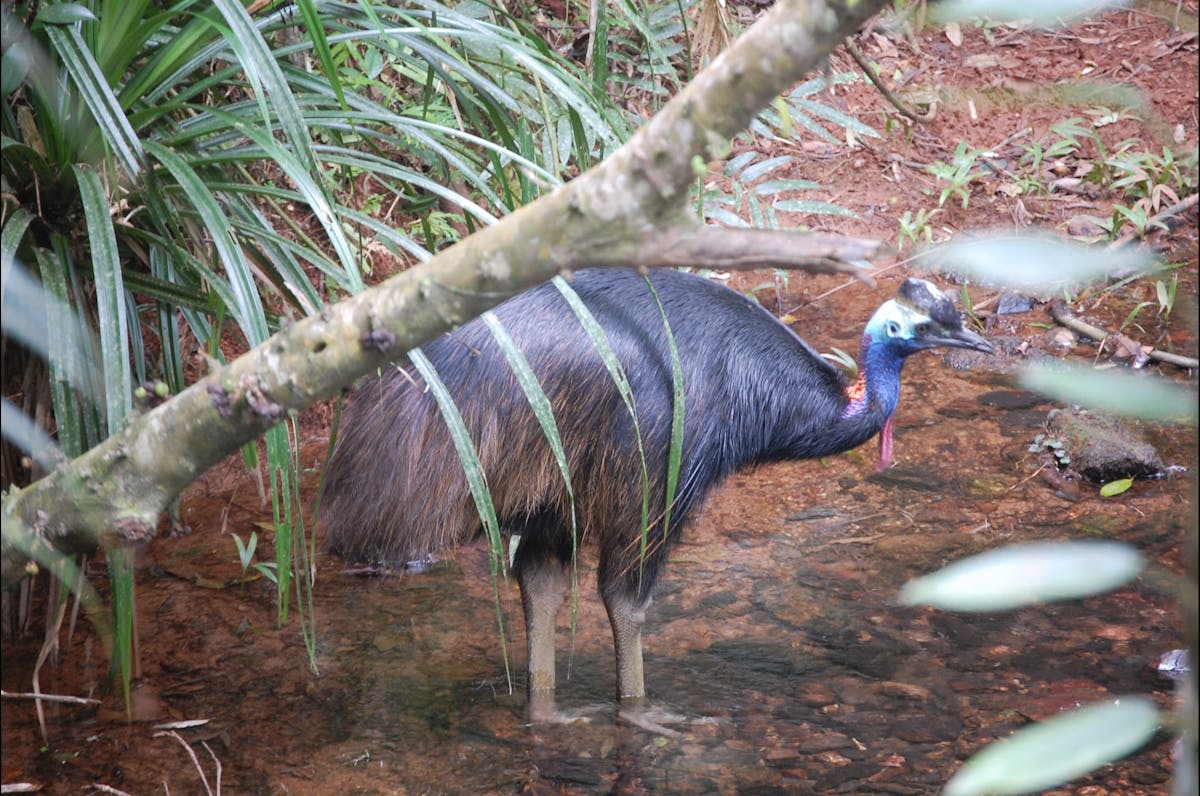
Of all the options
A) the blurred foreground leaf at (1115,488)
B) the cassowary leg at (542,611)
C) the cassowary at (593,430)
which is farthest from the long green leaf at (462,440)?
the blurred foreground leaf at (1115,488)

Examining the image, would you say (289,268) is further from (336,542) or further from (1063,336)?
(1063,336)

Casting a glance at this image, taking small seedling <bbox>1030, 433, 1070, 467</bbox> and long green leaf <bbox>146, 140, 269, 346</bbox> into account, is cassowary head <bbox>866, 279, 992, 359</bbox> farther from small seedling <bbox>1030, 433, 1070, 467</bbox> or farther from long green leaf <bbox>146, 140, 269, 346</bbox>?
long green leaf <bbox>146, 140, 269, 346</bbox>

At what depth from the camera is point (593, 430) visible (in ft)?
9.95

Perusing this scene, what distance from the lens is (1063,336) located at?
16.9 feet

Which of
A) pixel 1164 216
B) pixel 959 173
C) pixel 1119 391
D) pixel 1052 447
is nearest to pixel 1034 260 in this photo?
pixel 1119 391

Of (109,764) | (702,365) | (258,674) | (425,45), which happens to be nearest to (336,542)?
(258,674)

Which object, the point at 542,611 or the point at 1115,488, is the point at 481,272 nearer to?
the point at 542,611

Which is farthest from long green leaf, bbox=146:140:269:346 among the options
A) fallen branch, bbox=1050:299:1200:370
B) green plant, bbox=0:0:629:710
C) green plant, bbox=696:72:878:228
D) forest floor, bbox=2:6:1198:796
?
fallen branch, bbox=1050:299:1200:370

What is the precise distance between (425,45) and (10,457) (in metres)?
1.19

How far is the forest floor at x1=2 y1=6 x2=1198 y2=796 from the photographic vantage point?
3.00 metres

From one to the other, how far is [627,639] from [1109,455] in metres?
1.87

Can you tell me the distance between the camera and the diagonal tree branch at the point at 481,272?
1.09 meters

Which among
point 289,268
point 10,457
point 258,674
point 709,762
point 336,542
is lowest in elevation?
point 709,762

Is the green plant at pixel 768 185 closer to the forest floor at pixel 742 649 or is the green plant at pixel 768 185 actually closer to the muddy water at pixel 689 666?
the forest floor at pixel 742 649
